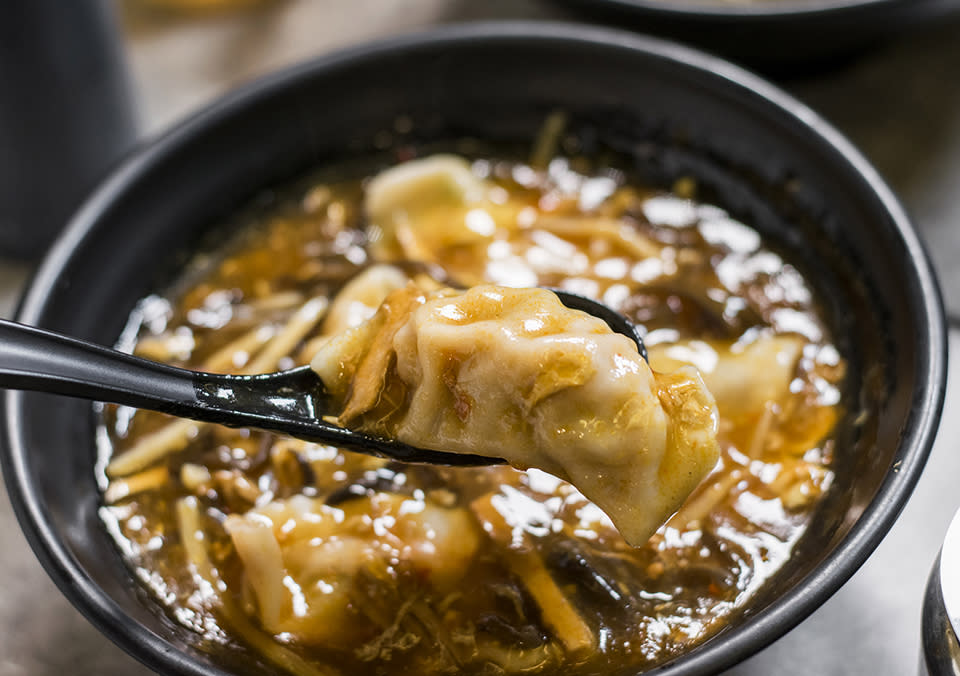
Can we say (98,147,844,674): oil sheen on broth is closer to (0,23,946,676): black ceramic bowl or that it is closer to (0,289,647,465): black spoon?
(0,23,946,676): black ceramic bowl

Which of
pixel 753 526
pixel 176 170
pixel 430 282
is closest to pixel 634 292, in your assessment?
pixel 430 282


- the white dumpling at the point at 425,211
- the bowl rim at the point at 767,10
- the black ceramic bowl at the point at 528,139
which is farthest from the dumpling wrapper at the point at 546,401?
the bowl rim at the point at 767,10

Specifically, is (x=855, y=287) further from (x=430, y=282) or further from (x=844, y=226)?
(x=430, y=282)

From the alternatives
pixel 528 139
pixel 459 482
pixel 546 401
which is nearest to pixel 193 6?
pixel 528 139

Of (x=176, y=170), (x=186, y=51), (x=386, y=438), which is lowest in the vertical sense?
(x=386, y=438)

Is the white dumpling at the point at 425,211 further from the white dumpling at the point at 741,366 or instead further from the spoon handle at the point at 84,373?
the spoon handle at the point at 84,373
